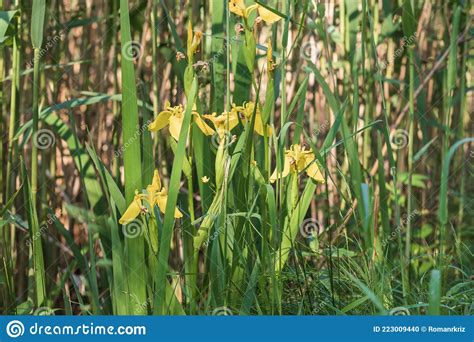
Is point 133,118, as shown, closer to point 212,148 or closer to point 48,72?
point 212,148

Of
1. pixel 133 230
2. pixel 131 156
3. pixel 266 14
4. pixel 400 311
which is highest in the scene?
pixel 266 14

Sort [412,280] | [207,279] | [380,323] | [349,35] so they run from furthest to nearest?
[349,35] → [412,280] → [207,279] → [380,323]

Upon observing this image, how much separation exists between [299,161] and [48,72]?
1129 mm

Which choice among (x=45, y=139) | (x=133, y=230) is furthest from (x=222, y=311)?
(x=45, y=139)

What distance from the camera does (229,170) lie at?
1.16m

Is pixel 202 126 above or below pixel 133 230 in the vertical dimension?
above

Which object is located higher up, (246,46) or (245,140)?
(246,46)

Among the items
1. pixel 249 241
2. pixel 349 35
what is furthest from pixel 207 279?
pixel 349 35

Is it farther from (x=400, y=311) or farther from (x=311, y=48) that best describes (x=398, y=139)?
(x=400, y=311)

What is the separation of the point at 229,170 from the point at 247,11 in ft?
0.87

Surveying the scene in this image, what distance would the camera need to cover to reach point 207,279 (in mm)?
1330

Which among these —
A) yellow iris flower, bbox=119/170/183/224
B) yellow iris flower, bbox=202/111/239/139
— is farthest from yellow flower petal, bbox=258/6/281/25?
yellow iris flower, bbox=119/170/183/224

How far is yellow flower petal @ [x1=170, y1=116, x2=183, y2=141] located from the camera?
120 centimetres

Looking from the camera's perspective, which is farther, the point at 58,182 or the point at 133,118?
the point at 58,182
